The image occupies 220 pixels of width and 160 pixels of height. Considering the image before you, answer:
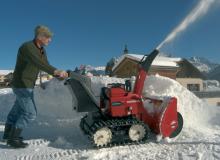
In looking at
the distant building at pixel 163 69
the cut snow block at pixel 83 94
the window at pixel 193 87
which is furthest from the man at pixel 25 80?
the window at pixel 193 87

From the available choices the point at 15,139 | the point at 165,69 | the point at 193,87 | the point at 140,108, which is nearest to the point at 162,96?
the point at 140,108

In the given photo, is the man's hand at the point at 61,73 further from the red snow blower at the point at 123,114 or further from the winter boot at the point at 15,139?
the winter boot at the point at 15,139

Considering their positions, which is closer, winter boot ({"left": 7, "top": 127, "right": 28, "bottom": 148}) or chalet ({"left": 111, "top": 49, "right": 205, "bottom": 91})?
winter boot ({"left": 7, "top": 127, "right": 28, "bottom": 148})

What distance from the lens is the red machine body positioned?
550 centimetres

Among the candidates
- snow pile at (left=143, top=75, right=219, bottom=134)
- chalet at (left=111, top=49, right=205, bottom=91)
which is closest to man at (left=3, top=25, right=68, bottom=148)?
snow pile at (left=143, top=75, right=219, bottom=134)

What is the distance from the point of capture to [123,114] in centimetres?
552

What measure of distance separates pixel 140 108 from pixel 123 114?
1.17 feet

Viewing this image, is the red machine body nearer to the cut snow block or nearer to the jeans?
the cut snow block

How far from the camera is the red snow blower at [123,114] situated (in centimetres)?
527

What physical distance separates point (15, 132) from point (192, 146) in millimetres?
2899

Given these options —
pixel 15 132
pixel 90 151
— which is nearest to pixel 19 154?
pixel 15 132

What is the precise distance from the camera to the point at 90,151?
494 centimetres

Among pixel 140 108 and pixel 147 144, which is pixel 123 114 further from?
pixel 147 144

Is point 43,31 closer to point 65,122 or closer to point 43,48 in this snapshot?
point 43,48
